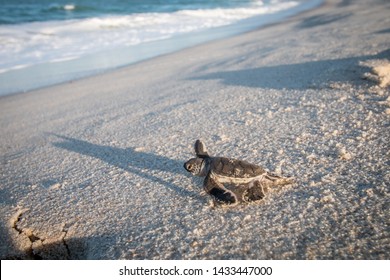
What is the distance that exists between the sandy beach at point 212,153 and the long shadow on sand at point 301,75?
21 mm

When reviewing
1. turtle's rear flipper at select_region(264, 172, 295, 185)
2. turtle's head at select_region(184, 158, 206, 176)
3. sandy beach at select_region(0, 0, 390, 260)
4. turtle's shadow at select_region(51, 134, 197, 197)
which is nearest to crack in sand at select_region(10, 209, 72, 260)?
sandy beach at select_region(0, 0, 390, 260)

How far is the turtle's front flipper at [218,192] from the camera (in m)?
1.73

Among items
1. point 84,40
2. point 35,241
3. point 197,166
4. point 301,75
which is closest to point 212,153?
point 197,166

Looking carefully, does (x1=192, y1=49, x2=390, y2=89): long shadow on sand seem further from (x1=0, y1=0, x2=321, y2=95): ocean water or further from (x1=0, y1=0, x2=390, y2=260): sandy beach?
(x1=0, y1=0, x2=321, y2=95): ocean water

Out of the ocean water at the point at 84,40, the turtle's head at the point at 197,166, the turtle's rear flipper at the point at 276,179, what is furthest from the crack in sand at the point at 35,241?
the ocean water at the point at 84,40

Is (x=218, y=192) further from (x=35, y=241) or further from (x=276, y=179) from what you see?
(x=35, y=241)

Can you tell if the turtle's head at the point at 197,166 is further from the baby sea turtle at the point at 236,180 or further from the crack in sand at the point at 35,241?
the crack in sand at the point at 35,241

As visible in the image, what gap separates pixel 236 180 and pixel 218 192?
137mm

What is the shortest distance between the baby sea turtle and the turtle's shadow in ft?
0.72

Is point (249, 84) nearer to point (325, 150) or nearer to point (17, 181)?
point (325, 150)
